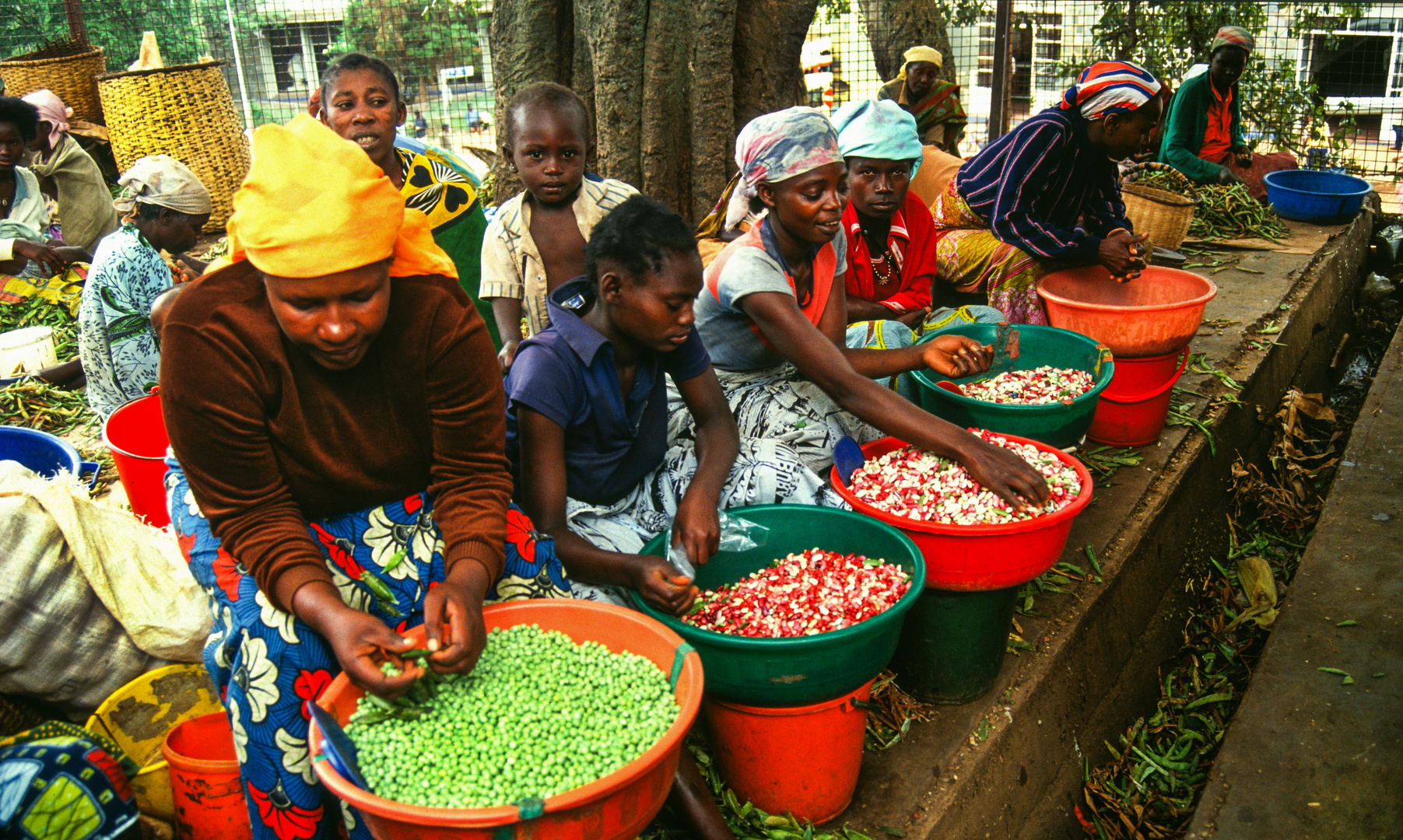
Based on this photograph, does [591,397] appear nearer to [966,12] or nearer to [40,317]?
[40,317]

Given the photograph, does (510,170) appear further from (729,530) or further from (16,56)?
(16,56)

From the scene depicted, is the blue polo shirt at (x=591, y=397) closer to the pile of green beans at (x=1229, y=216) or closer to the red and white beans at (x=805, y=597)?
the red and white beans at (x=805, y=597)

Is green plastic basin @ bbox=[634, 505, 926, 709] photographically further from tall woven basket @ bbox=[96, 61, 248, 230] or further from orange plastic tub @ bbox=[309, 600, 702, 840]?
tall woven basket @ bbox=[96, 61, 248, 230]

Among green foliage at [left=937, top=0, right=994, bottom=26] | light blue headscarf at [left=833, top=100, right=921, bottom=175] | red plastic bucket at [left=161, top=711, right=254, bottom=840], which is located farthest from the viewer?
green foliage at [left=937, top=0, right=994, bottom=26]

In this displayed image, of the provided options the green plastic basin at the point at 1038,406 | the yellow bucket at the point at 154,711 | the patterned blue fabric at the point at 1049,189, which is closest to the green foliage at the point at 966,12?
the patterned blue fabric at the point at 1049,189

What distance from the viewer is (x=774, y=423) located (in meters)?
3.02

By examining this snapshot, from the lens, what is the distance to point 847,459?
8.77ft

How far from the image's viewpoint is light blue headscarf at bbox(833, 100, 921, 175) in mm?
3426

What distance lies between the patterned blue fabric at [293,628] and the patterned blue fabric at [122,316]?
6.46ft

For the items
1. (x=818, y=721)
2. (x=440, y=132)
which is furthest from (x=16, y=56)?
(x=818, y=721)

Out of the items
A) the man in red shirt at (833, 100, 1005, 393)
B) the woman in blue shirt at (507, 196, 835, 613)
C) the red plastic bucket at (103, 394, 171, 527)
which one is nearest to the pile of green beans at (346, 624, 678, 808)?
the woman in blue shirt at (507, 196, 835, 613)

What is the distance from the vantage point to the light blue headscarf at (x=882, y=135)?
343cm

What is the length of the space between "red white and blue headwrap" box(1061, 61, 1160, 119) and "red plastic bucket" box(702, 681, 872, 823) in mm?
2842

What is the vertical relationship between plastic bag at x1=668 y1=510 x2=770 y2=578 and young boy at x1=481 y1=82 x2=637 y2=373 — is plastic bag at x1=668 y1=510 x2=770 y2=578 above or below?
below
